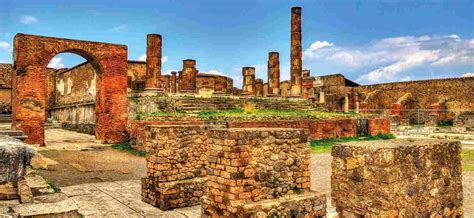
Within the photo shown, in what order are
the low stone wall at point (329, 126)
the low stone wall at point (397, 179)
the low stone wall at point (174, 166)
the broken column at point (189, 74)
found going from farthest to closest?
the broken column at point (189, 74) → the low stone wall at point (329, 126) → the low stone wall at point (174, 166) → the low stone wall at point (397, 179)

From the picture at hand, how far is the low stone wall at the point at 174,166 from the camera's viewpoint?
19.6 feet

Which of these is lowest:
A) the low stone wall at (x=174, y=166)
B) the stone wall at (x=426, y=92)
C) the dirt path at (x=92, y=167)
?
the dirt path at (x=92, y=167)

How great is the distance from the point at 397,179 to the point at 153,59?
1640cm

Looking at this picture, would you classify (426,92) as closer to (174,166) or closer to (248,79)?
(248,79)

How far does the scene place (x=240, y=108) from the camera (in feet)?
59.0

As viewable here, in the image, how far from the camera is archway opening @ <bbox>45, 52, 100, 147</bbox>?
1991cm

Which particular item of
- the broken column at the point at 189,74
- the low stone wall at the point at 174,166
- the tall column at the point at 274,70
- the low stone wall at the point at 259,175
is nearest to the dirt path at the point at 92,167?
the low stone wall at the point at 174,166

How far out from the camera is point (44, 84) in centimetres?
1445

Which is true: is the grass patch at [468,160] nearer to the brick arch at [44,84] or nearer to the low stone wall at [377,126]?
the low stone wall at [377,126]

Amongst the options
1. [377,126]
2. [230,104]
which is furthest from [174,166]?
[377,126]

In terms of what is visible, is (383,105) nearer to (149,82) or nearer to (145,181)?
(149,82)

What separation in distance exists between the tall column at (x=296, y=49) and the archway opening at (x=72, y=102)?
470 inches

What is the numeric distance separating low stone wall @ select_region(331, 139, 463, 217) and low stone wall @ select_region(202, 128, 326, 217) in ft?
2.34

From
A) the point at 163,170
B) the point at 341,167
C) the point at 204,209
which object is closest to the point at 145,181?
the point at 163,170
